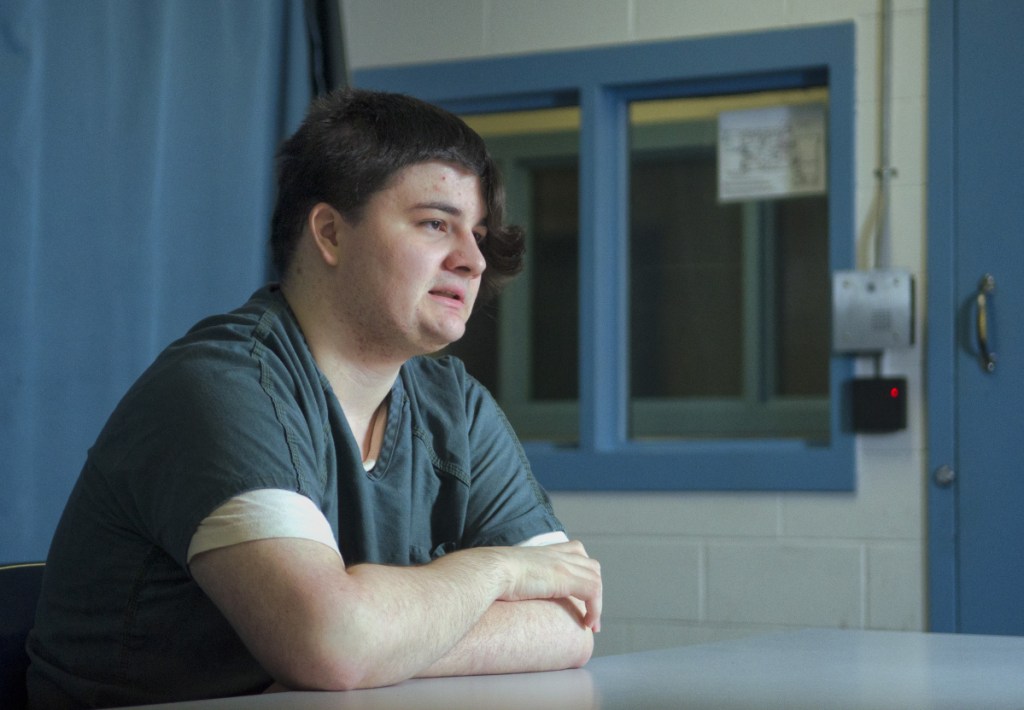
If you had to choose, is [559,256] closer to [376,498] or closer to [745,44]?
[745,44]

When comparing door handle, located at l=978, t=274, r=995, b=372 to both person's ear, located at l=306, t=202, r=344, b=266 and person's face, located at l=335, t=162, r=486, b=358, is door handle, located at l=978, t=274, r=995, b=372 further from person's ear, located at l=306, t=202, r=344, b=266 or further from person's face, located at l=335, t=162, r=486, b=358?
person's ear, located at l=306, t=202, r=344, b=266

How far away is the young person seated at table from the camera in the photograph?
3.84ft

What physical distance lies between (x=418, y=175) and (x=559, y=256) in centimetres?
216

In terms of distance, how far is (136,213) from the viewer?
249 centimetres

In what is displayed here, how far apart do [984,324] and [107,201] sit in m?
1.93

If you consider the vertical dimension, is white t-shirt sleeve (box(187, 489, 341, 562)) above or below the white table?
above

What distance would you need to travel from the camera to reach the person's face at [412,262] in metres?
1.59

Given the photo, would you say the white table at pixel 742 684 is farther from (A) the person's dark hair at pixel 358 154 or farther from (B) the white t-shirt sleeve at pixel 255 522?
(A) the person's dark hair at pixel 358 154

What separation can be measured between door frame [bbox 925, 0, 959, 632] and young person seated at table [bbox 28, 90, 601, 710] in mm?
1283

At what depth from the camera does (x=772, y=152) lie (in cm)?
305

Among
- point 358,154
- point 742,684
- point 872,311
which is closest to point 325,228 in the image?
point 358,154

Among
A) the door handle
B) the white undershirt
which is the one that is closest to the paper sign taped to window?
the door handle

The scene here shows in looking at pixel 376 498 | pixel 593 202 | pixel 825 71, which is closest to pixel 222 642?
pixel 376 498

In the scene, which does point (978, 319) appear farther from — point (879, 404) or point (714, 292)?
point (714, 292)
